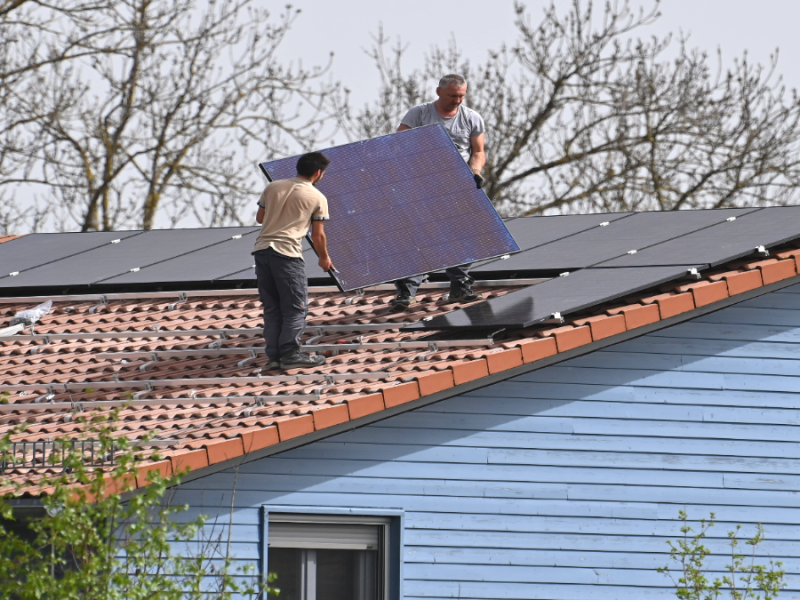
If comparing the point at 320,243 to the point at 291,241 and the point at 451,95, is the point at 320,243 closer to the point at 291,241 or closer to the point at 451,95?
the point at 291,241

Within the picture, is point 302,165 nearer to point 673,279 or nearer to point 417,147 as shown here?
point 417,147

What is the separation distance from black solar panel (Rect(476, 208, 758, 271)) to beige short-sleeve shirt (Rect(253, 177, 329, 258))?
2615 mm

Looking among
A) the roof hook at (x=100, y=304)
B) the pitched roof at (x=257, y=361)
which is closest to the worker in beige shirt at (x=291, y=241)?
the pitched roof at (x=257, y=361)

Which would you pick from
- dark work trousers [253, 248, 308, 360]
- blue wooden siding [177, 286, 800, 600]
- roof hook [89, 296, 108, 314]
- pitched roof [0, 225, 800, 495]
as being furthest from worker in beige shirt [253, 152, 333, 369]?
roof hook [89, 296, 108, 314]

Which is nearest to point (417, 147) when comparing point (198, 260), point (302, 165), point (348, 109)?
point (302, 165)

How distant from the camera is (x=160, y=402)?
33.1ft

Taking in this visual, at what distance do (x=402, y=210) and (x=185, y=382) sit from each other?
248 cm

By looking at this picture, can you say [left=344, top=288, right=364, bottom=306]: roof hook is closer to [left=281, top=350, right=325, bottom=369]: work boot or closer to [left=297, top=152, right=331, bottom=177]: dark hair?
[left=281, top=350, right=325, bottom=369]: work boot

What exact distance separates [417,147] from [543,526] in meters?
3.64

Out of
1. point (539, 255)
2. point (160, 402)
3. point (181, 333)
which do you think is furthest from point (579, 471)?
point (181, 333)

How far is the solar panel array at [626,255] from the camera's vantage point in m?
10.3

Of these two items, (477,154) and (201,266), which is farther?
(201,266)

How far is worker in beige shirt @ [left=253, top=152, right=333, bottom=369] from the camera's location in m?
10.1

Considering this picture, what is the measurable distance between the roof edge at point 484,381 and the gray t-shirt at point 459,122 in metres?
2.43
